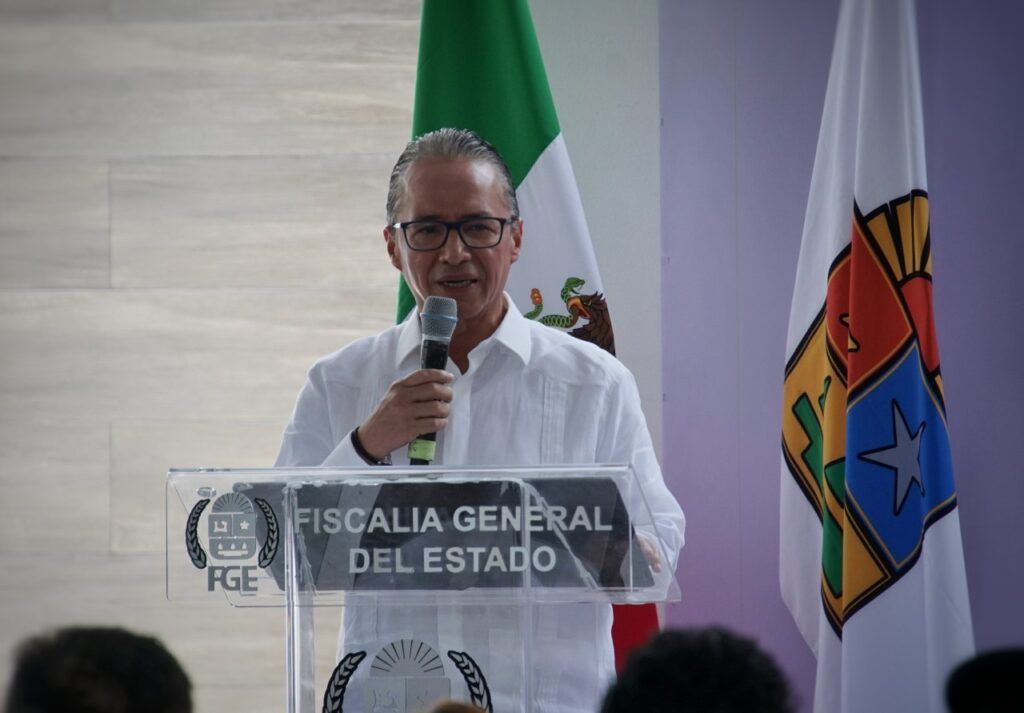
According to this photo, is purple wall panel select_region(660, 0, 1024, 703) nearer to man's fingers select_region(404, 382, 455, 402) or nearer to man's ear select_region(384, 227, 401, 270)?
man's ear select_region(384, 227, 401, 270)

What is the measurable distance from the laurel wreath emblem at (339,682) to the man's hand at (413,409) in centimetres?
37

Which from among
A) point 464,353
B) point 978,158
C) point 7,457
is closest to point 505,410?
point 464,353

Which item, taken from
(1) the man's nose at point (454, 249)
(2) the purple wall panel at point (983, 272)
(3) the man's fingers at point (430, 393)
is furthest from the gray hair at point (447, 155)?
(2) the purple wall panel at point (983, 272)

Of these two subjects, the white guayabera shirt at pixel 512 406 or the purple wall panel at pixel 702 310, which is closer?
the white guayabera shirt at pixel 512 406

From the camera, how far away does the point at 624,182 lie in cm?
362

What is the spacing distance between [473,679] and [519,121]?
198cm

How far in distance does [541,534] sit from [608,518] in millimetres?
91

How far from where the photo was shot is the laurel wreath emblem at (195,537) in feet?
5.52

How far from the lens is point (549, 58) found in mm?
3643

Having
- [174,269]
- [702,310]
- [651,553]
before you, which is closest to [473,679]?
[651,553]

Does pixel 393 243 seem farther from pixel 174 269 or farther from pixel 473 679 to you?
pixel 174 269

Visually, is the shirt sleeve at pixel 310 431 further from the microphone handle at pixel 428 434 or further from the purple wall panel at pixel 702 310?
the purple wall panel at pixel 702 310

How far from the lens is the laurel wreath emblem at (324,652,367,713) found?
1.65 metres

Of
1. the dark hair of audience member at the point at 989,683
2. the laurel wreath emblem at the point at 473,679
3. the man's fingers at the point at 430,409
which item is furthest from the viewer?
the man's fingers at the point at 430,409
